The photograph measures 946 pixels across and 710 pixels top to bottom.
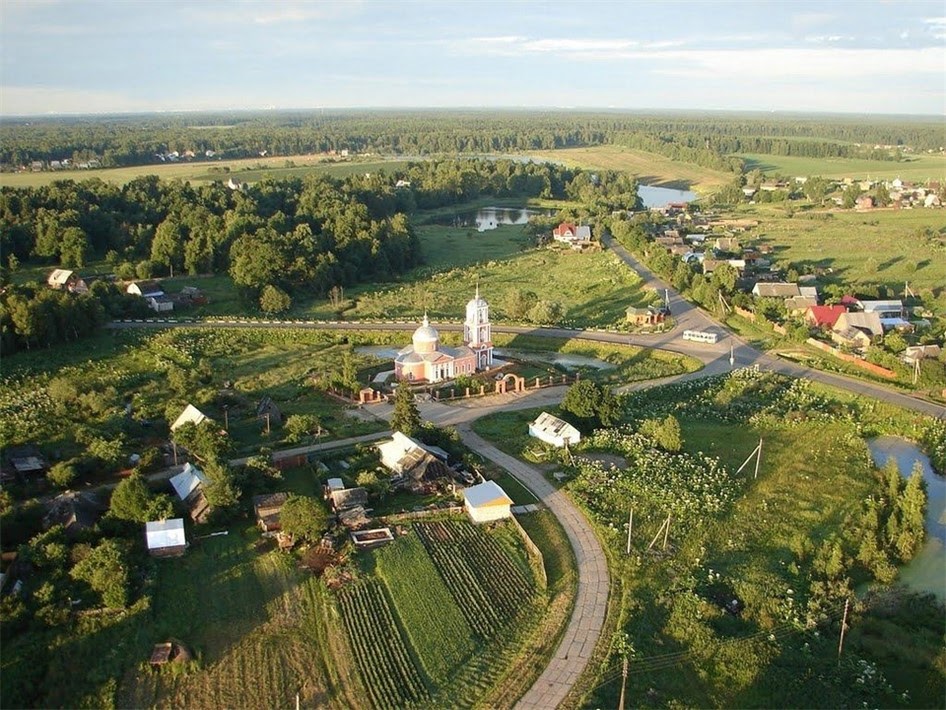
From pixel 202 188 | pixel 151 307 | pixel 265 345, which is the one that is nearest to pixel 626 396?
pixel 265 345

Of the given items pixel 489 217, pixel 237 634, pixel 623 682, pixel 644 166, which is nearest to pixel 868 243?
pixel 489 217

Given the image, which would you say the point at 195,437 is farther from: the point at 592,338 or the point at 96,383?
the point at 592,338

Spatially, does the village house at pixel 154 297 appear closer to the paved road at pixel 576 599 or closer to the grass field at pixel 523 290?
→ the grass field at pixel 523 290

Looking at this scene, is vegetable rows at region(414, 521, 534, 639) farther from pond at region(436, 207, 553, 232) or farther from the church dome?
pond at region(436, 207, 553, 232)

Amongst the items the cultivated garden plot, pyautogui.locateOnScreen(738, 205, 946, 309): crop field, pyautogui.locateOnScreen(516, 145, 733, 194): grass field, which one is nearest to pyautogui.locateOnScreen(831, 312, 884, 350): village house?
pyautogui.locateOnScreen(738, 205, 946, 309): crop field

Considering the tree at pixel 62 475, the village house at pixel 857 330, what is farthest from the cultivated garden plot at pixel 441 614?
the village house at pixel 857 330

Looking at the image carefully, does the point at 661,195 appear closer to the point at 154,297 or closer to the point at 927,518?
the point at 154,297
